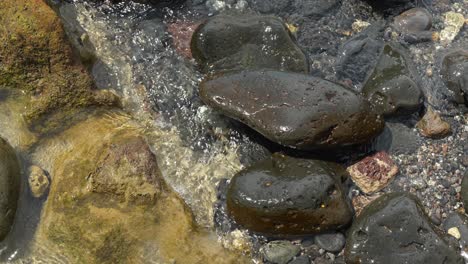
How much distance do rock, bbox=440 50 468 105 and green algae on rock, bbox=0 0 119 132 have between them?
9.34 ft

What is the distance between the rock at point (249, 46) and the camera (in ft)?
13.8

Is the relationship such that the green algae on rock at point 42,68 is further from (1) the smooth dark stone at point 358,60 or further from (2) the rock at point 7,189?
(1) the smooth dark stone at point 358,60

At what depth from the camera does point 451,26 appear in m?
4.53

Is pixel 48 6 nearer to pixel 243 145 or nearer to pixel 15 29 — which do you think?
pixel 15 29

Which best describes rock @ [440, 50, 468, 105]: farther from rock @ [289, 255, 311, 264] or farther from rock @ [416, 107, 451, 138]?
rock @ [289, 255, 311, 264]

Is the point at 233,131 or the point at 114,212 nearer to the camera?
the point at 114,212

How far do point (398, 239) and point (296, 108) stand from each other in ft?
3.85

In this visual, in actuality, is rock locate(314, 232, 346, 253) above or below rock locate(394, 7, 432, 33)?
below

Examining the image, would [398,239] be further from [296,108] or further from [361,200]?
[296,108]

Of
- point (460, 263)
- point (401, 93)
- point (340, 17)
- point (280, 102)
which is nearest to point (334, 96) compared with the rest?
point (280, 102)

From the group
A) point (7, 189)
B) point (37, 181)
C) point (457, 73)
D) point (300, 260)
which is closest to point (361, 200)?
point (300, 260)

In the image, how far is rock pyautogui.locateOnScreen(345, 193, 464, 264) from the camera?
3562 millimetres

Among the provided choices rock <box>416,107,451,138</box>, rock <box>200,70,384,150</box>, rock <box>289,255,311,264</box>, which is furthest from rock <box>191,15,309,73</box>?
rock <box>289,255,311,264</box>

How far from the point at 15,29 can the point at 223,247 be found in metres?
2.30
